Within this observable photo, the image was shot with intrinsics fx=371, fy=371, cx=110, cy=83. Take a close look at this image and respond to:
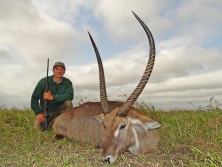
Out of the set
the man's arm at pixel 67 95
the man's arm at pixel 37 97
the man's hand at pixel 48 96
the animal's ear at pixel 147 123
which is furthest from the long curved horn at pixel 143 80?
the man's arm at pixel 37 97

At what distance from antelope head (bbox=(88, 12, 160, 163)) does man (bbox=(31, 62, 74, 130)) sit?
297 cm

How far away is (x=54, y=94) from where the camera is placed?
9492mm

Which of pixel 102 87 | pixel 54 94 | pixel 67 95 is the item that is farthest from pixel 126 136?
pixel 54 94

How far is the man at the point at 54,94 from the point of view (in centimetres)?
941

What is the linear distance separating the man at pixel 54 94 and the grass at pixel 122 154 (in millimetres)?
578

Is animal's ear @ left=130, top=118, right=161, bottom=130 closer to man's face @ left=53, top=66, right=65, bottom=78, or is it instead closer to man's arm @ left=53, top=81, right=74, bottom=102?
man's arm @ left=53, top=81, right=74, bottom=102

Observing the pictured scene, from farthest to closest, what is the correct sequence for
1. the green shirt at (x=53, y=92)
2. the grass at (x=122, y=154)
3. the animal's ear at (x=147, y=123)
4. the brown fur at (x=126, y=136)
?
1. the green shirt at (x=53, y=92)
2. the animal's ear at (x=147, y=123)
3. the brown fur at (x=126, y=136)
4. the grass at (x=122, y=154)

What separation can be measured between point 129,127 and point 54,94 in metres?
3.86

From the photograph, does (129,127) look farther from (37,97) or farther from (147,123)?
(37,97)

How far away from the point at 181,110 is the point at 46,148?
674 centimetres

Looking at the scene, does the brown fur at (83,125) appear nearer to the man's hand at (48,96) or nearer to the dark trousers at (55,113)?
the man's hand at (48,96)

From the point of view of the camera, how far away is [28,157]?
5719 millimetres

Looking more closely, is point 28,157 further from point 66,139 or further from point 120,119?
point 66,139

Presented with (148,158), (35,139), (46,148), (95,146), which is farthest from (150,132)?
(35,139)
